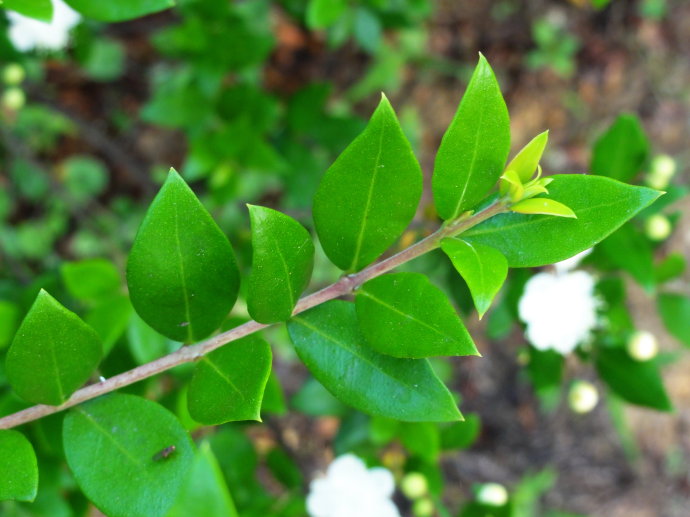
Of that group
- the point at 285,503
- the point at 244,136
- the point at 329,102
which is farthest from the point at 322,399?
the point at 329,102

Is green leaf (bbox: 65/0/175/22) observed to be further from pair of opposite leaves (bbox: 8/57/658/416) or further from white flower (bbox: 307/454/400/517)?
white flower (bbox: 307/454/400/517)

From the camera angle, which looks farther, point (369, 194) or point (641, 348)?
point (641, 348)

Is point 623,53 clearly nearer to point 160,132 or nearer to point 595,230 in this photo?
point 160,132

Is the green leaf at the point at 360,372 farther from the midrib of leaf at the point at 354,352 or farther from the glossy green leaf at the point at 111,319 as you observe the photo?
the glossy green leaf at the point at 111,319

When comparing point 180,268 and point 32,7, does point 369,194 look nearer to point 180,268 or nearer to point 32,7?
point 180,268

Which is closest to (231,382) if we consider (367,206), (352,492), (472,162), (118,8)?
(367,206)

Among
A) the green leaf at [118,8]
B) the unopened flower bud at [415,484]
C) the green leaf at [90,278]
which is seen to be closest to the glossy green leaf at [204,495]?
the green leaf at [118,8]
